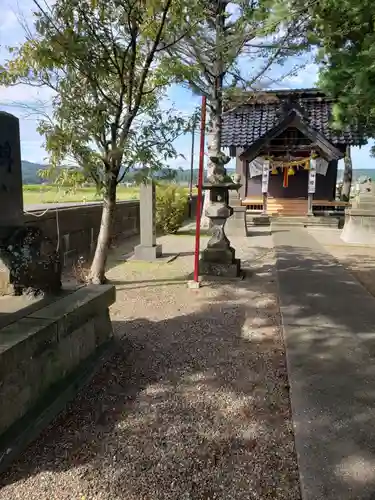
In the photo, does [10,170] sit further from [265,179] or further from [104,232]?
[265,179]

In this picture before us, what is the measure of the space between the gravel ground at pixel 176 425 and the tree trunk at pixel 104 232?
1.50 meters

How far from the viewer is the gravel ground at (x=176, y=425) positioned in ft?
6.72

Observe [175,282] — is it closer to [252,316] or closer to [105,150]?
[252,316]

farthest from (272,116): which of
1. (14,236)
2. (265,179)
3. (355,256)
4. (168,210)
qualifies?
(14,236)

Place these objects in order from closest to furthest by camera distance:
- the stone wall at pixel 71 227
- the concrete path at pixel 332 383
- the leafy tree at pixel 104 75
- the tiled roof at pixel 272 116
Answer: the concrete path at pixel 332 383 < the leafy tree at pixel 104 75 < the stone wall at pixel 71 227 < the tiled roof at pixel 272 116

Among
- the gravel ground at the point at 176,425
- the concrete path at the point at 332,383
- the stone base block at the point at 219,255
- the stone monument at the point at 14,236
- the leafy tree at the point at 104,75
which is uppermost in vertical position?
the leafy tree at the point at 104,75

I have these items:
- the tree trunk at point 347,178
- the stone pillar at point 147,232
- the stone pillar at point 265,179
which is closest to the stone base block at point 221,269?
the stone pillar at point 147,232

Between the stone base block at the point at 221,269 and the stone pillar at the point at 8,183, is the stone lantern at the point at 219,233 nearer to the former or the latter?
the stone base block at the point at 221,269

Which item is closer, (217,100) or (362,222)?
(362,222)

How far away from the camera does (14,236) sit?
2.89 m

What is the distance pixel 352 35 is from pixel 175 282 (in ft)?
19.1

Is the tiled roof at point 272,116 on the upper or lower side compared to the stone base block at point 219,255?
upper

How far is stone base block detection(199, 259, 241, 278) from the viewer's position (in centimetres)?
678

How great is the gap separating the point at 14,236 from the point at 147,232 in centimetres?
565
